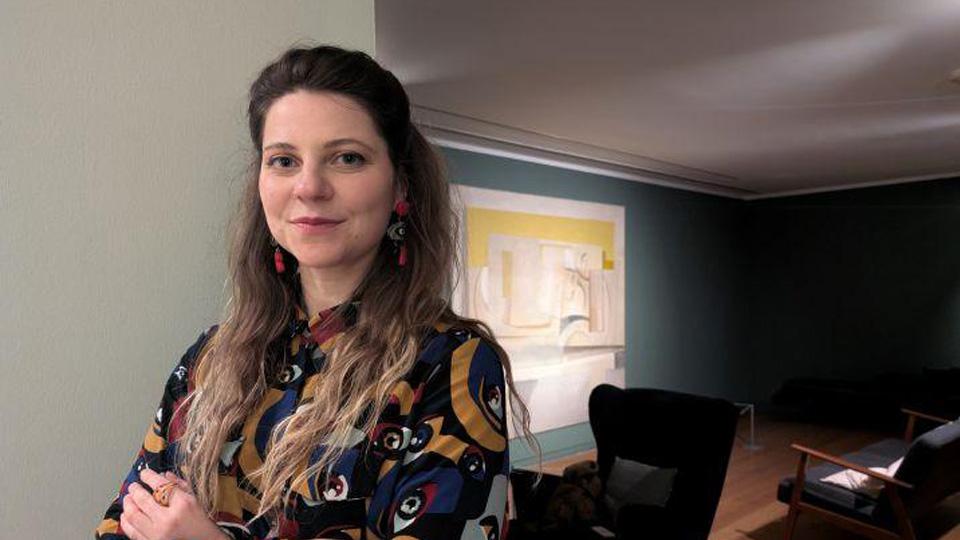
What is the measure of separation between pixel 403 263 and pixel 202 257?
0.45 m

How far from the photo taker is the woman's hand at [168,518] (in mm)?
876

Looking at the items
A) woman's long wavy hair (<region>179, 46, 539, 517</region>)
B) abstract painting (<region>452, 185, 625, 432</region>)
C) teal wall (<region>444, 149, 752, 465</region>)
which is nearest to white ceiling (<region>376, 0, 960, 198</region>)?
teal wall (<region>444, 149, 752, 465</region>)

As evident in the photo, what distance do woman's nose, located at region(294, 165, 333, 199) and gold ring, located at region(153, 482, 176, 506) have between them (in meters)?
0.45

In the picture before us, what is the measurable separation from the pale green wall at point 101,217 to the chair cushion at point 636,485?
243cm

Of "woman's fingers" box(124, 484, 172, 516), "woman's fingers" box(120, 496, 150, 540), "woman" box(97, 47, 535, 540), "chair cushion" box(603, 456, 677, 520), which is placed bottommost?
"chair cushion" box(603, 456, 677, 520)

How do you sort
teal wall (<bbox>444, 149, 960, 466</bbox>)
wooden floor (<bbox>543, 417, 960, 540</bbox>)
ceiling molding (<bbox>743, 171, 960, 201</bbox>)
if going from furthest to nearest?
1. ceiling molding (<bbox>743, 171, 960, 201</bbox>)
2. teal wall (<bbox>444, 149, 960, 466</bbox>)
3. wooden floor (<bbox>543, 417, 960, 540</bbox>)

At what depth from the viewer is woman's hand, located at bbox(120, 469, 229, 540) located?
0.88 metres

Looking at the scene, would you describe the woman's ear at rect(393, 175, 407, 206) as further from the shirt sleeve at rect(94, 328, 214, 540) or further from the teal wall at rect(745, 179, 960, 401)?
the teal wall at rect(745, 179, 960, 401)

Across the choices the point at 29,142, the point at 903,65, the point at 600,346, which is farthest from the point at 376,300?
the point at 600,346

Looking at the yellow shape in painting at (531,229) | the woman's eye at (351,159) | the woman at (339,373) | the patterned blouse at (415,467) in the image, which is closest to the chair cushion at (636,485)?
the yellow shape in painting at (531,229)

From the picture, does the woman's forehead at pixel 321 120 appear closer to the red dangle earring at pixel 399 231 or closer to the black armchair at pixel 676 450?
the red dangle earring at pixel 399 231

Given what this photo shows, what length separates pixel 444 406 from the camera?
89 cm

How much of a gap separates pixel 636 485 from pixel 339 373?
258cm

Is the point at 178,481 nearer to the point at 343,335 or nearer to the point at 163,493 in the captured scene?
the point at 163,493
